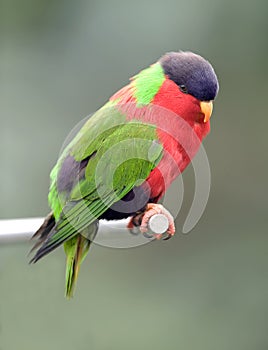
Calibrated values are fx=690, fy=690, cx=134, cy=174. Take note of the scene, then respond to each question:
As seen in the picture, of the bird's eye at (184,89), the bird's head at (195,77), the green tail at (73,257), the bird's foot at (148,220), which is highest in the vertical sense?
the bird's head at (195,77)

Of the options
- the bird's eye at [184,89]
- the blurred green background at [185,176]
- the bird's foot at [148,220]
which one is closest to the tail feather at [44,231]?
the bird's foot at [148,220]

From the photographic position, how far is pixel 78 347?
1.87 meters

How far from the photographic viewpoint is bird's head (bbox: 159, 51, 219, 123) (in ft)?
3.51

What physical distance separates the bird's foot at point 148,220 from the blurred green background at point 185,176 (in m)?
0.96

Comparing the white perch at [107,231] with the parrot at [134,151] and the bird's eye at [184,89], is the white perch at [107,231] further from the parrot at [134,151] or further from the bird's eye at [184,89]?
the bird's eye at [184,89]

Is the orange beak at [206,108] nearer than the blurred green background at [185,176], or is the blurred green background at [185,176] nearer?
the orange beak at [206,108]

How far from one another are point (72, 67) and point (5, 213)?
57 centimetres

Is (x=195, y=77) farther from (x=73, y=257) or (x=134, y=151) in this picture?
(x=73, y=257)

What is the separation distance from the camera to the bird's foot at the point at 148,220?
3.34 ft

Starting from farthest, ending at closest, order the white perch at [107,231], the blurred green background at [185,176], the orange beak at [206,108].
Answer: the blurred green background at [185,176] < the orange beak at [206,108] < the white perch at [107,231]

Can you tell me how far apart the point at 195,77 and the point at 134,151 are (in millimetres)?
166

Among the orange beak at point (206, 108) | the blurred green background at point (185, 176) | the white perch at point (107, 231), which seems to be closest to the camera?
the white perch at point (107, 231)

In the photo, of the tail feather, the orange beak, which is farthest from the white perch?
the orange beak

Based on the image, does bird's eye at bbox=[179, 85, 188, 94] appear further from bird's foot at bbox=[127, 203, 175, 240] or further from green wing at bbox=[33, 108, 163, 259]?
bird's foot at bbox=[127, 203, 175, 240]
